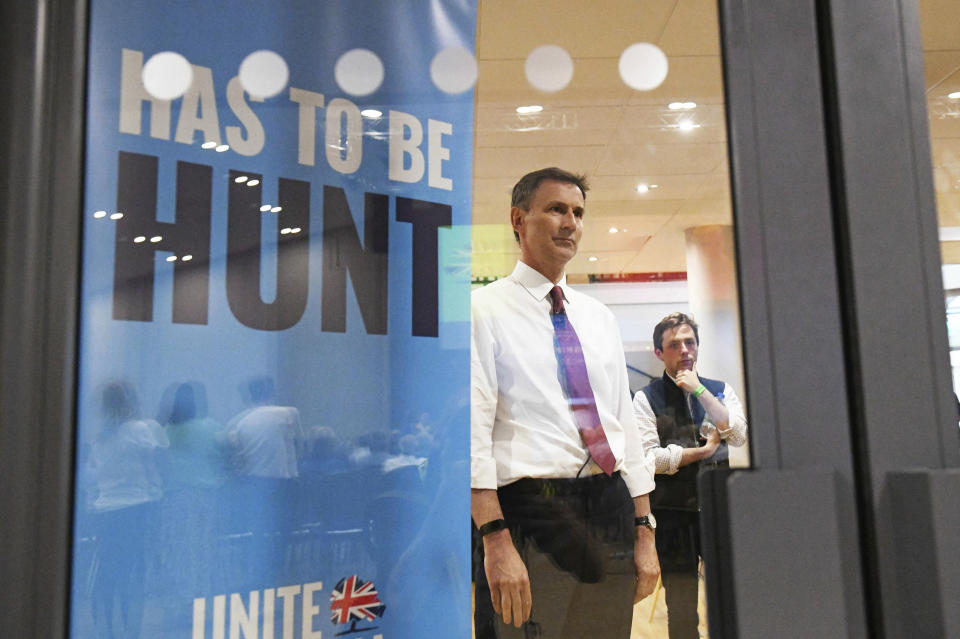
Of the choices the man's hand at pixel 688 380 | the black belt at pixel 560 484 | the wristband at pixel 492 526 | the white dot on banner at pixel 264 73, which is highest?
the white dot on banner at pixel 264 73

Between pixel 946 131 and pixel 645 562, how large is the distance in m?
0.56

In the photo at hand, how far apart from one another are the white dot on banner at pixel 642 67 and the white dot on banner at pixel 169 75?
53 cm

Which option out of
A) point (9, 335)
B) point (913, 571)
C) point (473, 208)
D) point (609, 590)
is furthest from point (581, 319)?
point (9, 335)

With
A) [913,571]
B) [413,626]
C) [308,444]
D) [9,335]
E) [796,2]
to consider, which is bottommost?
[413,626]

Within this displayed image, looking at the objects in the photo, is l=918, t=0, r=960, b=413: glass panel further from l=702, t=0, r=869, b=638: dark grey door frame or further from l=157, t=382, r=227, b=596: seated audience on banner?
l=157, t=382, r=227, b=596: seated audience on banner

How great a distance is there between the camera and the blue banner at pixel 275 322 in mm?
902

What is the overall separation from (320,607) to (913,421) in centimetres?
70

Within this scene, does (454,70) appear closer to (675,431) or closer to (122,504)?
(675,431)

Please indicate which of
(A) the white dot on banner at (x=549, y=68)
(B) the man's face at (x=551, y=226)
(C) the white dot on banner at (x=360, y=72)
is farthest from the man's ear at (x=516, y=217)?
(C) the white dot on banner at (x=360, y=72)

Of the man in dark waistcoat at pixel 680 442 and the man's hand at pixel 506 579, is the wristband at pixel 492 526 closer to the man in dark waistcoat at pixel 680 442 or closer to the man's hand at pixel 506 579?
the man's hand at pixel 506 579

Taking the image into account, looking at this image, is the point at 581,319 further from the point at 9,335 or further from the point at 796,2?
the point at 9,335

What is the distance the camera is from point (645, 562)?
2.98 ft

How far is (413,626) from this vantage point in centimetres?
102

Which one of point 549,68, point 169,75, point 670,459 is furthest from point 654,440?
point 169,75
